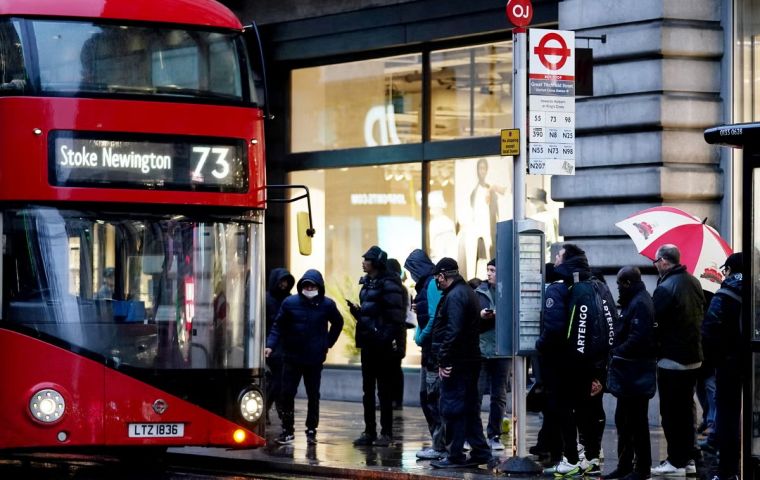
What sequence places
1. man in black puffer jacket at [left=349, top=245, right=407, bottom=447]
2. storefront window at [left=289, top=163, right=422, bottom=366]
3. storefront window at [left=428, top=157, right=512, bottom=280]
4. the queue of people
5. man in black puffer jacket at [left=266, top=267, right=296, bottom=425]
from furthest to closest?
storefront window at [left=289, top=163, right=422, bottom=366] < storefront window at [left=428, top=157, right=512, bottom=280] < man in black puffer jacket at [left=266, top=267, right=296, bottom=425] < man in black puffer jacket at [left=349, top=245, right=407, bottom=447] < the queue of people

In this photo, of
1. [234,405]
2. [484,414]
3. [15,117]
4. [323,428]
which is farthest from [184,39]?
[484,414]

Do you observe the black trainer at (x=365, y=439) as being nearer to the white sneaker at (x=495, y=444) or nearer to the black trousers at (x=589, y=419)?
the white sneaker at (x=495, y=444)

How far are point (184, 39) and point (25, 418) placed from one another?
3182 mm

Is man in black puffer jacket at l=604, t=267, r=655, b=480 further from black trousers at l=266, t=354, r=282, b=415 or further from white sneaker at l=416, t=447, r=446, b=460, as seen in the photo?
black trousers at l=266, t=354, r=282, b=415

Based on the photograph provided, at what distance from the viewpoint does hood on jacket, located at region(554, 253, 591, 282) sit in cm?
1300

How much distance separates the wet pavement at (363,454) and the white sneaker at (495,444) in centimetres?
9

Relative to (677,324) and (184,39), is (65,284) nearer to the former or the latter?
(184,39)

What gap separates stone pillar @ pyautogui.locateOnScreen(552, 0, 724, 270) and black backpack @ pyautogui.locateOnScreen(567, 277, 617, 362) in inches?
168

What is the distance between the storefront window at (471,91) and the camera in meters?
19.7

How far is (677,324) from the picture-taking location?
42.4 ft

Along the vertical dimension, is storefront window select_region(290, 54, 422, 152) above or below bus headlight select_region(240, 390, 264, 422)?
above

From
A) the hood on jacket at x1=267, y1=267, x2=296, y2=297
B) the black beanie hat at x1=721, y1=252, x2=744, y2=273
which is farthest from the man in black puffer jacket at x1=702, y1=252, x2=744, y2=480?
the hood on jacket at x1=267, y1=267, x2=296, y2=297

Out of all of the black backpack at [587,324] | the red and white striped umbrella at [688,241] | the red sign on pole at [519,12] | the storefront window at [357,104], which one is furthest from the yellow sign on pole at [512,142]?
the storefront window at [357,104]

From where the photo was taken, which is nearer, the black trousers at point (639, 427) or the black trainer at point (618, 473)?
the black trousers at point (639, 427)
